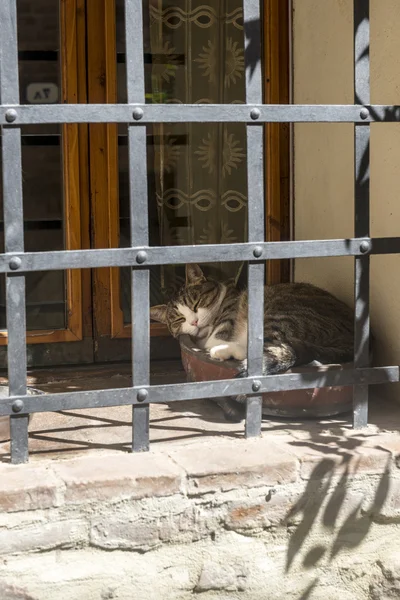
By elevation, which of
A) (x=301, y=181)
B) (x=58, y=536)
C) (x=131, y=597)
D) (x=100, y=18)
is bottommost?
(x=131, y=597)

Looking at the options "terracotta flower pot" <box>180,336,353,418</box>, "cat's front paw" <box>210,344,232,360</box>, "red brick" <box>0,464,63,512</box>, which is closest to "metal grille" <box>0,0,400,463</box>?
"red brick" <box>0,464,63,512</box>

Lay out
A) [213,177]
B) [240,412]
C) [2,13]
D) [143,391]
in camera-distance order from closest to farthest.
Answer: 1. [2,13]
2. [143,391]
3. [240,412]
4. [213,177]

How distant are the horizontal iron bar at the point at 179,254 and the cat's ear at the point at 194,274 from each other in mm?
1616

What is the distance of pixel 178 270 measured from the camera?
4.90 m

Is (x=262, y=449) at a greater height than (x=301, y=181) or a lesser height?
lesser

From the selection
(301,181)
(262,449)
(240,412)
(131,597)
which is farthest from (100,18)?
(131,597)

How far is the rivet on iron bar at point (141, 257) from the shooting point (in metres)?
2.95

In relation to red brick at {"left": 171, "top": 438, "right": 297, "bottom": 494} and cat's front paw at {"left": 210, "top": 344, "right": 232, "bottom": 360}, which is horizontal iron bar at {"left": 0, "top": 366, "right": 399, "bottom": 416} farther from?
cat's front paw at {"left": 210, "top": 344, "right": 232, "bottom": 360}

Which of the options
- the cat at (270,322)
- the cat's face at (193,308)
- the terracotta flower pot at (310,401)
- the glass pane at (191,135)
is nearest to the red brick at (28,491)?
the cat at (270,322)

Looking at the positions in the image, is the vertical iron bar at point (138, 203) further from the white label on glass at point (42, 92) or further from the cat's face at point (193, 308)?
the white label on glass at point (42, 92)

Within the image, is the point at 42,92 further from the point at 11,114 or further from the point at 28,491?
the point at 28,491

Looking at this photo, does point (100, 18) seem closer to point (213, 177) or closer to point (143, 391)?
point (213, 177)

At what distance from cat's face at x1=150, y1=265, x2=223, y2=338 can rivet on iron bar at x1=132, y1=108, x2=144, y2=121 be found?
1.79 metres

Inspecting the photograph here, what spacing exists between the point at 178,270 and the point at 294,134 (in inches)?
36.8
